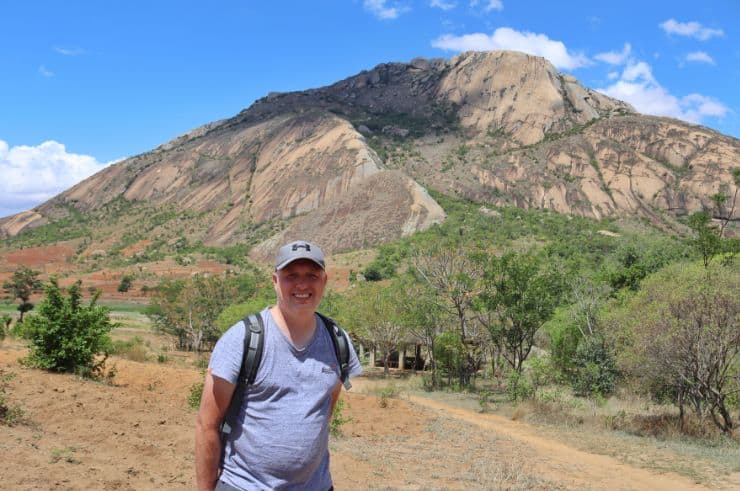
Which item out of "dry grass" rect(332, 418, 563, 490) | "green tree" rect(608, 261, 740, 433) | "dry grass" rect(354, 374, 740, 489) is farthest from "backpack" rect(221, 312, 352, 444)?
"green tree" rect(608, 261, 740, 433)

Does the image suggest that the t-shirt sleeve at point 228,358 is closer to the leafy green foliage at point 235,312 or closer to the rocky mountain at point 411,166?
the leafy green foliage at point 235,312

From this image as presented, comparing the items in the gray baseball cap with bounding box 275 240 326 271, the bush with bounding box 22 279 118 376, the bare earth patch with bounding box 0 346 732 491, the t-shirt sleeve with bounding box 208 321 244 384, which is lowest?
the bare earth patch with bounding box 0 346 732 491

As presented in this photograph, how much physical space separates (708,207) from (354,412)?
8510cm

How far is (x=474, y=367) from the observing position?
23.5 m

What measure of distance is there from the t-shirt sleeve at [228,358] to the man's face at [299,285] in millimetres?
292

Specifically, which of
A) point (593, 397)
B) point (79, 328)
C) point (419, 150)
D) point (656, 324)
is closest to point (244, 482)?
point (79, 328)

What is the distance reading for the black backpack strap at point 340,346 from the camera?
3.10 meters

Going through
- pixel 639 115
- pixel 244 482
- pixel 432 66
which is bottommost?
pixel 244 482

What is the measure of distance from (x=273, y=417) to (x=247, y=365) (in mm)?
292

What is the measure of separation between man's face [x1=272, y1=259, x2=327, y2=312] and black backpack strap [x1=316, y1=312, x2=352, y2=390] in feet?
0.61

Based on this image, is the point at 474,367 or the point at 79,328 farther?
the point at 474,367

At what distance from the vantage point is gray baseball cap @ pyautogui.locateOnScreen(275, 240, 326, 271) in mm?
2932

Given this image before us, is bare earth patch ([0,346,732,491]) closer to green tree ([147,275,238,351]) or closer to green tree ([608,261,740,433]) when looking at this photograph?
green tree ([608,261,740,433])

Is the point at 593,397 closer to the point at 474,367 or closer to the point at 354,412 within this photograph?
the point at 474,367
